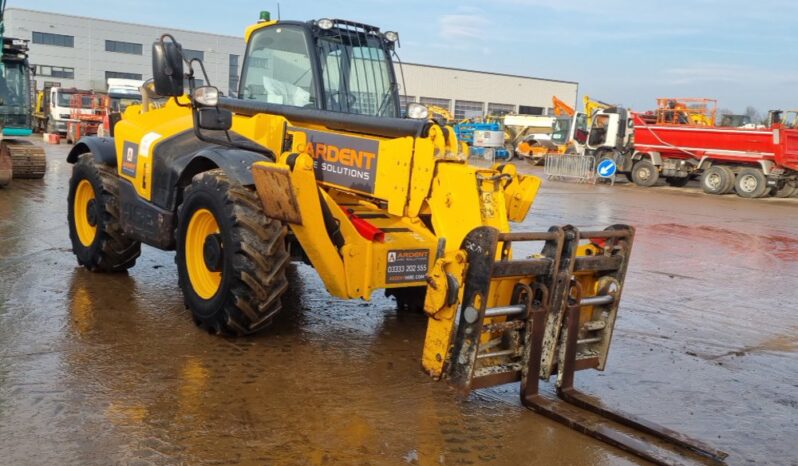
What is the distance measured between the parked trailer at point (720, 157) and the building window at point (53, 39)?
49594 mm

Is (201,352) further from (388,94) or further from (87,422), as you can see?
(388,94)

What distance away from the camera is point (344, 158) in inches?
213

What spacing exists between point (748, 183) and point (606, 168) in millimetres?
4859

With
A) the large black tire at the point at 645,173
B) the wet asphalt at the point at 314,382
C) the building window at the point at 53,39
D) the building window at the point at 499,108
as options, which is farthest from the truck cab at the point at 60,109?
the building window at the point at 499,108

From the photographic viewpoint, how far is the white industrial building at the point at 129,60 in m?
59.5

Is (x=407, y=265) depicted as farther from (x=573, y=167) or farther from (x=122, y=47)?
(x=122, y=47)

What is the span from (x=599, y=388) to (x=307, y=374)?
1.91m

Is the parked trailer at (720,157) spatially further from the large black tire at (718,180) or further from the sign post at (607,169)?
the sign post at (607,169)

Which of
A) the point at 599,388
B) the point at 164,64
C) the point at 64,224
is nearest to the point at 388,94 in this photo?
the point at 164,64

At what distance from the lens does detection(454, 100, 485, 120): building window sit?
228ft

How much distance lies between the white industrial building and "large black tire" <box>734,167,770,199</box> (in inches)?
1402

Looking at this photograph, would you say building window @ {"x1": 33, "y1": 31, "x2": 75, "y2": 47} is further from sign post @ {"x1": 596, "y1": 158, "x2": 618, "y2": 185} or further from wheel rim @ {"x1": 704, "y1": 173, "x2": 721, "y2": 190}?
wheel rim @ {"x1": 704, "y1": 173, "x2": 721, "y2": 190}

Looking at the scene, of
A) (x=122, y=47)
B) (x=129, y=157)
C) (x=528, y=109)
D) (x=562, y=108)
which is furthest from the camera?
(x=528, y=109)

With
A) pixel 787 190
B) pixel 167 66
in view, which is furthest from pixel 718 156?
pixel 167 66
